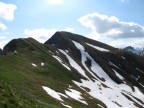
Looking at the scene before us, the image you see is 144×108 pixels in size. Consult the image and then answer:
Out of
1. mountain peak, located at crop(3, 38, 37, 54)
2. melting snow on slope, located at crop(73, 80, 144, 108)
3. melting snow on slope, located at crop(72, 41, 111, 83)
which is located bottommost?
melting snow on slope, located at crop(73, 80, 144, 108)

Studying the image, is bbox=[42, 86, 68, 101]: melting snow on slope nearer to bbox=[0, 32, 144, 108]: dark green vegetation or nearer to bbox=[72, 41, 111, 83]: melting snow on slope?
bbox=[0, 32, 144, 108]: dark green vegetation

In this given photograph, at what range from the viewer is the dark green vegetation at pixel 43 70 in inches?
1165

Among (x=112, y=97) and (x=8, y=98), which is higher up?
(x=112, y=97)

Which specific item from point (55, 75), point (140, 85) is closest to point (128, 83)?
point (140, 85)

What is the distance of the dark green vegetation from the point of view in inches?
1165

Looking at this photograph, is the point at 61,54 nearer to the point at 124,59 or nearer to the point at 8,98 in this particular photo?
the point at 124,59

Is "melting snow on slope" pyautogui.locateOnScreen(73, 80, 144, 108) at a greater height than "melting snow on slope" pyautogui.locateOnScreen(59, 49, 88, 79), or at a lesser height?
lesser

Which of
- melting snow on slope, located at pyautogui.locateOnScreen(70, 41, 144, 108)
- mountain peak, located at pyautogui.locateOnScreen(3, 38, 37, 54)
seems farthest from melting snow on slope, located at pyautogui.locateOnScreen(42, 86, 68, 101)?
mountain peak, located at pyautogui.locateOnScreen(3, 38, 37, 54)

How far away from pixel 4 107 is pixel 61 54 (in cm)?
10802

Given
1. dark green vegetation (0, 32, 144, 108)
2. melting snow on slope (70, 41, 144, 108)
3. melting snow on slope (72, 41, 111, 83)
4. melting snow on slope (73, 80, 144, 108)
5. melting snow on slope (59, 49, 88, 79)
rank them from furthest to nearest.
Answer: melting snow on slope (72, 41, 111, 83)
melting snow on slope (59, 49, 88, 79)
melting snow on slope (73, 80, 144, 108)
melting snow on slope (70, 41, 144, 108)
dark green vegetation (0, 32, 144, 108)

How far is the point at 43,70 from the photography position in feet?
287

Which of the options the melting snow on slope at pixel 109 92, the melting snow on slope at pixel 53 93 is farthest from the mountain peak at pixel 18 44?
the melting snow on slope at pixel 53 93

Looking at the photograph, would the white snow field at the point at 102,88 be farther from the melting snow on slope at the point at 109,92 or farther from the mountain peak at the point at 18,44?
the mountain peak at the point at 18,44

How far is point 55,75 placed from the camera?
3538 inches
